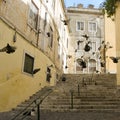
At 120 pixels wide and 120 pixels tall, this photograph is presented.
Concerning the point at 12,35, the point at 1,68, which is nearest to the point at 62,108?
the point at 1,68

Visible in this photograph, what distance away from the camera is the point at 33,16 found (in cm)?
1587

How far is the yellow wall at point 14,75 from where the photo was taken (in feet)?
36.7

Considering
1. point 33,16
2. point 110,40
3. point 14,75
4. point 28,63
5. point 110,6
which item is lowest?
point 14,75

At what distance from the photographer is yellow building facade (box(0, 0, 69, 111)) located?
1133 centimetres

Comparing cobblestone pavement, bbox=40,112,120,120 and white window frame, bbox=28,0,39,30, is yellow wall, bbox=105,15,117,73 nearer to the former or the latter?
white window frame, bbox=28,0,39,30

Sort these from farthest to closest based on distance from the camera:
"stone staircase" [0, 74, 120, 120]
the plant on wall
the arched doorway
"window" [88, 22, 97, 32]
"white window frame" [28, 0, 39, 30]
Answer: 1. "window" [88, 22, 97, 32]
2. the arched doorway
3. the plant on wall
4. "white window frame" [28, 0, 39, 30]
5. "stone staircase" [0, 74, 120, 120]

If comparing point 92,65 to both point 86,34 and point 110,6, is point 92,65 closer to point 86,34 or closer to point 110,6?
point 86,34

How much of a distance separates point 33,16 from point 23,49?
3168 millimetres

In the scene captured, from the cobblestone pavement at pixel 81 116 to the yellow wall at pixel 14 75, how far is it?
2093mm

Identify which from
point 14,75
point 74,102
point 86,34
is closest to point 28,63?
point 14,75

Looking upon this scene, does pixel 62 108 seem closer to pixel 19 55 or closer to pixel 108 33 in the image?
pixel 19 55

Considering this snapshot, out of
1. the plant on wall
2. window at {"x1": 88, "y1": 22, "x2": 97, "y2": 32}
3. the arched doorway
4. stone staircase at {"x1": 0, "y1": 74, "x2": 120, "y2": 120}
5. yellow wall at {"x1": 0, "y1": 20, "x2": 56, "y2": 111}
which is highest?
window at {"x1": 88, "y1": 22, "x2": 97, "y2": 32}

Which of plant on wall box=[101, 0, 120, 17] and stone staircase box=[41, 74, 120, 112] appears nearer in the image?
stone staircase box=[41, 74, 120, 112]

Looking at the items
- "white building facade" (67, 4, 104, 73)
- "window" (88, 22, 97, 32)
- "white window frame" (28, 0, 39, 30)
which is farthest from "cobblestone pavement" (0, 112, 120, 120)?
"window" (88, 22, 97, 32)
